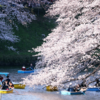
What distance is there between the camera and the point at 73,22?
34.1 ft

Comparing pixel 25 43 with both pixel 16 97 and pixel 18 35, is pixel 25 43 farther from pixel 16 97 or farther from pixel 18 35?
pixel 16 97

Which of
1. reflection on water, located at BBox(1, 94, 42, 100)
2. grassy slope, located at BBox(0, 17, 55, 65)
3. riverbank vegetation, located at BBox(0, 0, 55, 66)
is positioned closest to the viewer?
reflection on water, located at BBox(1, 94, 42, 100)

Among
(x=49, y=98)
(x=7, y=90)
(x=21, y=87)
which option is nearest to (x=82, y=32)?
(x=49, y=98)

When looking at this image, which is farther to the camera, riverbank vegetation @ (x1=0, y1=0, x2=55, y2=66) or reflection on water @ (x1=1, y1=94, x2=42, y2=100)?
riverbank vegetation @ (x1=0, y1=0, x2=55, y2=66)

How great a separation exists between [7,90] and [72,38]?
8.97 meters

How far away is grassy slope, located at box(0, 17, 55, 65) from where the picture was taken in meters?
36.2

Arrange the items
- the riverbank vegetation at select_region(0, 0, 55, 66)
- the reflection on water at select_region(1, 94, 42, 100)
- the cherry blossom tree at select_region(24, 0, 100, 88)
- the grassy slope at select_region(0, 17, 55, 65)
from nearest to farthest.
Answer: the cherry blossom tree at select_region(24, 0, 100, 88) → the reflection on water at select_region(1, 94, 42, 100) → the riverbank vegetation at select_region(0, 0, 55, 66) → the grassy slope at select_region(0, 17, 55, 65)

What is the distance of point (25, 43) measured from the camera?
42.5 metres

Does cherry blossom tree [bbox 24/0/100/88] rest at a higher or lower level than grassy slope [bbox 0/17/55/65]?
lower

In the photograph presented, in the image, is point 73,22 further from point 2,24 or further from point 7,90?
point 2,24

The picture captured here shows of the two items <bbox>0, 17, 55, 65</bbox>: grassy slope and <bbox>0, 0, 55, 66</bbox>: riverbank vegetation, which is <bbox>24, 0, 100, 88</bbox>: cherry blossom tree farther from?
<bbox>0, 17, 55, 65</bbox>: grassy slope

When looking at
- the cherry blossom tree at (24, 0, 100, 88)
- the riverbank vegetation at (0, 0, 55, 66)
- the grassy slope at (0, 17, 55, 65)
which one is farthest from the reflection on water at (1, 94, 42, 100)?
the grassy slope at (0, 17, 55, 65)

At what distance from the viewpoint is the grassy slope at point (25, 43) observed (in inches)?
1426

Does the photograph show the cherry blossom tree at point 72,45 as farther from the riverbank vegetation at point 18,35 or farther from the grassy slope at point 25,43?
the grassy slope at point 25,43
